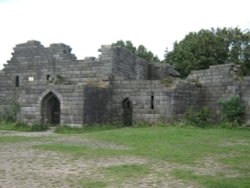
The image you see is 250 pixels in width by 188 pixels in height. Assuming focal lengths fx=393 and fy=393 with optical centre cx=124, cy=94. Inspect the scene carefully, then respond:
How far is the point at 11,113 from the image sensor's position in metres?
24.3

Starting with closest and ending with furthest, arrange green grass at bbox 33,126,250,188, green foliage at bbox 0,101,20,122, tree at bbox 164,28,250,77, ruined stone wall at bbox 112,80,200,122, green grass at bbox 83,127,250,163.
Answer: green grass at bbox 33,126,250,188, green grass at bbox 83,127,250,163, ruined stone wall at bbox 112,80,200,122, green foliage at bbox 0,101,20,122, tree at bbox 164,28,250,77

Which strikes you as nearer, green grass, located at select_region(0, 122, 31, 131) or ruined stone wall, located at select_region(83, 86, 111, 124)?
ruined stone wall, located at select_region(83, 86, 111, 124)

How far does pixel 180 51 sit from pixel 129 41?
9180mm

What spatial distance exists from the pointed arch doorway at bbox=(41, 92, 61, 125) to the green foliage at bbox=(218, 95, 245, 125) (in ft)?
29.6

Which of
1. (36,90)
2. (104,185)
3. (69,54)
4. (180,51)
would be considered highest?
(180,51)

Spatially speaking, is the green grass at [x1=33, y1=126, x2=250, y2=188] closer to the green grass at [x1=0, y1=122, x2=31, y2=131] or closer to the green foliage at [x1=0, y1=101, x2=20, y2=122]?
the green grass at [x1=0, y1=122, x2=31, y2=131]

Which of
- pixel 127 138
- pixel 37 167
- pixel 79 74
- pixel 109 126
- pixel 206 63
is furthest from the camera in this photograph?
pixel 206 63

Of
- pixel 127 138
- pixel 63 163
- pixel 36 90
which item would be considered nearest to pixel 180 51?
pixel 36 90

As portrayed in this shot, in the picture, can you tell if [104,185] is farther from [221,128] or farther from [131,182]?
[221,128]

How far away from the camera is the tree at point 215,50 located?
3888 centimetres

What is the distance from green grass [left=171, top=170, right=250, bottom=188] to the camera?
24.2 feet

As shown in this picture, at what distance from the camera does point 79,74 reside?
82.0 feet

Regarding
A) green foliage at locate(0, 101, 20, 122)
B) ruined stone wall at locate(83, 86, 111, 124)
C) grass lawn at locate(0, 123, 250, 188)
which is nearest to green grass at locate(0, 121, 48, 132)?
green foliage at locate(0, 101, 20, 122)

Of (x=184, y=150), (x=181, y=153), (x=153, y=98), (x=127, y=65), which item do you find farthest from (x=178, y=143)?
(x=127, y=65)
